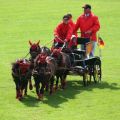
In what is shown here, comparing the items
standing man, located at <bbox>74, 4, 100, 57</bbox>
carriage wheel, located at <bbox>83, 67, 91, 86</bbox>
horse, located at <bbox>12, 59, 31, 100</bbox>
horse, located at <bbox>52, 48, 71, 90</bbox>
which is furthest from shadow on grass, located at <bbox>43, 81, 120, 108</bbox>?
standing man, located at <bbox>74, 4, 100, 57</bbox>

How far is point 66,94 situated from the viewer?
15727 millimetres

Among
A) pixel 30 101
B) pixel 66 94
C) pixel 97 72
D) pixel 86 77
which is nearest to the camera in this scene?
pixel 30 101

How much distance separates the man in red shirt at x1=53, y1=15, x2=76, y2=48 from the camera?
1698cm

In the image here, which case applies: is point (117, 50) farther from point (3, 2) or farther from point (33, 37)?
point (3, 2)

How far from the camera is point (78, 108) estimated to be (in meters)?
13.9

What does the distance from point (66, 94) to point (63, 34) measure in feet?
7.98

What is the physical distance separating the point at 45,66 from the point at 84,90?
2160mm

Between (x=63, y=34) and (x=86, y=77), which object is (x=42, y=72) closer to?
(x=86, y=77)

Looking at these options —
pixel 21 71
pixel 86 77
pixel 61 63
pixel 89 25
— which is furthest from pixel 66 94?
pixel 89 25

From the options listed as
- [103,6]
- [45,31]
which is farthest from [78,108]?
[103,6]

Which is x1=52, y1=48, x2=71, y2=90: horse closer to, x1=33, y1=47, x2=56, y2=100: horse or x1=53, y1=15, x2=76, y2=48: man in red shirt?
x1=53, y1=15, x2=76, y2=48: man in red shirt

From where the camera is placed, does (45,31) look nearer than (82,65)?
No

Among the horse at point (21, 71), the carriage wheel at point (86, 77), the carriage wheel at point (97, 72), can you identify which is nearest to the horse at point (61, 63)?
the carriage wheel at point (86, 77)

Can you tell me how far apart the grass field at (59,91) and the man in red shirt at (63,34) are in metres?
1.33
